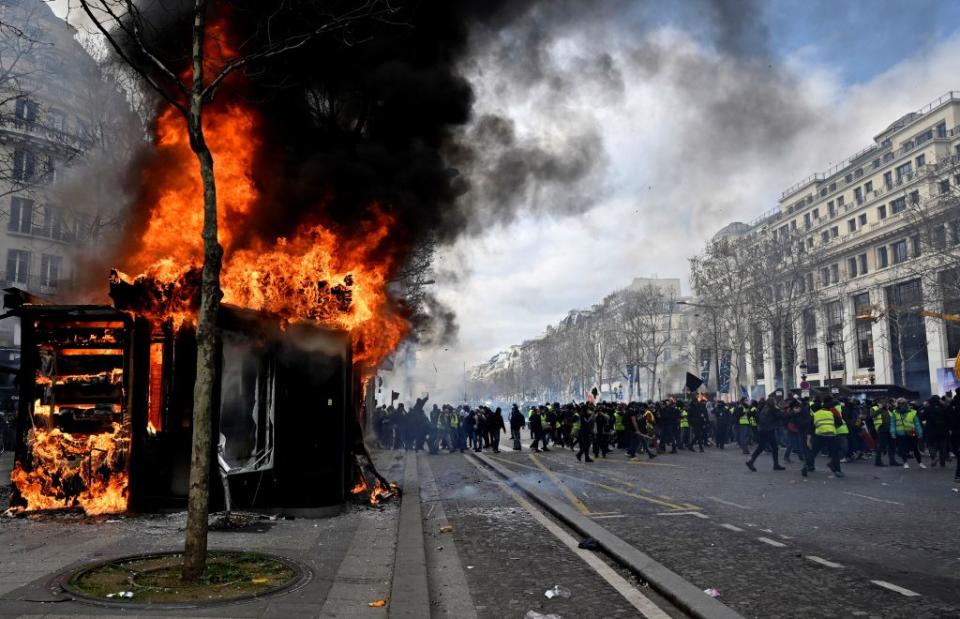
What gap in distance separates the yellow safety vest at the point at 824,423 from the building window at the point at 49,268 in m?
35.0

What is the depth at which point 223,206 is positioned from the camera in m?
10.4

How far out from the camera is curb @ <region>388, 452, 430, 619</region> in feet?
15.2

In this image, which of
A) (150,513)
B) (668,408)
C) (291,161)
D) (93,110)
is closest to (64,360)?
(150,513)

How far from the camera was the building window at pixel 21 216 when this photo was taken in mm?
33312

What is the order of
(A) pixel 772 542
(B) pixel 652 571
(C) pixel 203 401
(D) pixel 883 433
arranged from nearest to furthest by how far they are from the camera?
(C) pixel 203 401 < (B) pixel 652 571 < (A) pixel 772 542 < (D) pixel 883 433

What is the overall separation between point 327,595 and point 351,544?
1.96 m

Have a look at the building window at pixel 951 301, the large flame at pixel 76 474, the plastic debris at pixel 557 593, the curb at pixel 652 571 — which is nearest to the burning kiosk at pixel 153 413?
the large flame at pixel 76 474

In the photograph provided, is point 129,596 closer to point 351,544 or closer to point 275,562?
point 275,562

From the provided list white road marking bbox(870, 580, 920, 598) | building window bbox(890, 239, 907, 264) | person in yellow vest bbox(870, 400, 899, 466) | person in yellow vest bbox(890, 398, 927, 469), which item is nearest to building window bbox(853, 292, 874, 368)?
building window bbox(890, 239, 907, 264)

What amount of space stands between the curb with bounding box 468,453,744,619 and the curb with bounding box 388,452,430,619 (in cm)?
185

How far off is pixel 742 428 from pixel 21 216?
116 ft

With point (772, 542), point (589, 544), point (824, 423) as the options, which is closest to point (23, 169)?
point (589, 544)

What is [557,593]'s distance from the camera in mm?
5164

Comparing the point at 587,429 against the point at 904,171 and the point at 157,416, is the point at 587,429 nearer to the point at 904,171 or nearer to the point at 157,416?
the point at 157,416
